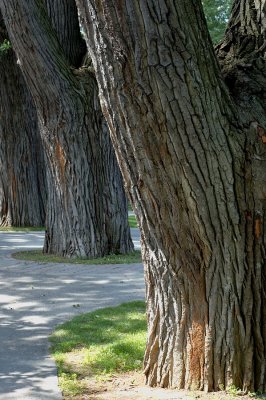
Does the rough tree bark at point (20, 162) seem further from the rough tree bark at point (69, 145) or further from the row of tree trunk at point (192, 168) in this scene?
the row of tree trunk at point (192, 168)

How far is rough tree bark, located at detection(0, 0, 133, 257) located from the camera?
12438 millimetres

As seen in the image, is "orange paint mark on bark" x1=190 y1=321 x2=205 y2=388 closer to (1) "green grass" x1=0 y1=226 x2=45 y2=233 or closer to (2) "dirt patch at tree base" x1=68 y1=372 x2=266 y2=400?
(2) "dirt patch at tree base" x1=68 y1=372 x2=266 y2=400

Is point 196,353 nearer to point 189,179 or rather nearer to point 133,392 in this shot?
point 133,392

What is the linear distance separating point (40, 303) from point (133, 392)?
3.97 metres

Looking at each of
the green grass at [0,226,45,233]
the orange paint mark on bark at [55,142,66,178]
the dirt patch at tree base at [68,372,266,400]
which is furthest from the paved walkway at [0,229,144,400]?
the green grass at [0,226,45,233]

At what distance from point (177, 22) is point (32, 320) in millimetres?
4528

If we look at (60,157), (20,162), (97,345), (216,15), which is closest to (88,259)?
(60,157)

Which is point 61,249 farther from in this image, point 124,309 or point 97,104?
point 124,309

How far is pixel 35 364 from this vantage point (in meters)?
6.35

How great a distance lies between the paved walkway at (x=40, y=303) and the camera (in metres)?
5.88

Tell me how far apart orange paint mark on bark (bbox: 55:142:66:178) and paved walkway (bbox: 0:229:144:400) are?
1696 mm

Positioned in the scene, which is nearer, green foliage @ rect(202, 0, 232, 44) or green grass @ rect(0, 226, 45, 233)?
green grass @ rect(0, 226, 45, 233)

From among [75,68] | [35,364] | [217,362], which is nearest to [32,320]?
[35,364]

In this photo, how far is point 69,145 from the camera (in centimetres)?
1314
